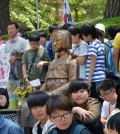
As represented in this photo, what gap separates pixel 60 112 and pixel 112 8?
9.87 meters

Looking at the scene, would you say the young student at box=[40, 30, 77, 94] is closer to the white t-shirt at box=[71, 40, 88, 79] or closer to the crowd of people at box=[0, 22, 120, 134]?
the crowd of people at box=[0, 22, 120, 134]

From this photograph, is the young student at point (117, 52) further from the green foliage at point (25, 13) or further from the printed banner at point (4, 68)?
Result: the green foliage at point (25, 13)

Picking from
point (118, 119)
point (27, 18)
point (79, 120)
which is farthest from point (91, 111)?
point (27, 18)

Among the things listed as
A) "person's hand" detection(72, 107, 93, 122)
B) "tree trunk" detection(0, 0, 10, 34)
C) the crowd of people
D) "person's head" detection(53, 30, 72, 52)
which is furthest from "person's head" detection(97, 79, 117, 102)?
"tree trunk" detection(0, 0, 10, 34)

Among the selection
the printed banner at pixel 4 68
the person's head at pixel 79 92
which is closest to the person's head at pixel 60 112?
the person's head at pixel 79 92

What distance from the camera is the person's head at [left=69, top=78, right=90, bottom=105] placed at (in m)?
4.38

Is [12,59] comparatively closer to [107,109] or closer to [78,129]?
[107,109]

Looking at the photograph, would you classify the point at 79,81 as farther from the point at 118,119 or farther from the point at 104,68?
the point at 104,68

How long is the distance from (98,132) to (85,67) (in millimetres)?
1952

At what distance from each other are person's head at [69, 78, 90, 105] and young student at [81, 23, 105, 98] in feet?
5.01

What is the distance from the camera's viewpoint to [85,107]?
14.5 feet

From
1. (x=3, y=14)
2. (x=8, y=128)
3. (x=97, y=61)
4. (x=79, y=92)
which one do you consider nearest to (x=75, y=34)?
(x=97, y=61)

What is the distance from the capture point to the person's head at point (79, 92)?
4375mm

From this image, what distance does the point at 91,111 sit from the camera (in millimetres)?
4270
